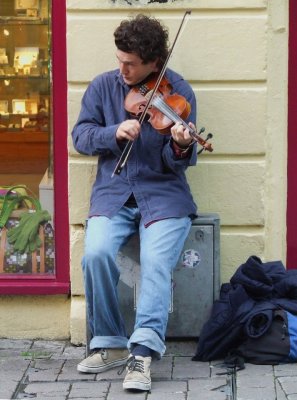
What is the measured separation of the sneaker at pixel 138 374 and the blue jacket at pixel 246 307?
0.46m

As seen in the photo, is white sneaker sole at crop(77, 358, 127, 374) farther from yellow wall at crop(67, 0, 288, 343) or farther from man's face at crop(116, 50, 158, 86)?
man's face at crop(116, 50, 158, 86)

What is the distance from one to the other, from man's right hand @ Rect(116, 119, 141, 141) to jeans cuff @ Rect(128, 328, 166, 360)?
0.90 metres

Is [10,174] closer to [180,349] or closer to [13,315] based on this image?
[13,315]

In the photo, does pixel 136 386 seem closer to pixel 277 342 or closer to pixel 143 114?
pixel 277 342

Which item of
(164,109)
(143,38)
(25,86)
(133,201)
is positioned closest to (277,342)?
(133,201)

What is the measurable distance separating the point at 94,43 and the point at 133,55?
20.4 inches

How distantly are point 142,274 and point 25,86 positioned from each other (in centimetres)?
136

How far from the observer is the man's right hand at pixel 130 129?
495cm

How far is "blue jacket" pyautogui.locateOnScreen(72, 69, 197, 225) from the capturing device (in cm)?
516

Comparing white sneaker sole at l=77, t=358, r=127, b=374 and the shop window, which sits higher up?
the shop window

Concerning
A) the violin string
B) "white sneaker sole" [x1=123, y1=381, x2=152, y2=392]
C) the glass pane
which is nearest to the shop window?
the glass pane

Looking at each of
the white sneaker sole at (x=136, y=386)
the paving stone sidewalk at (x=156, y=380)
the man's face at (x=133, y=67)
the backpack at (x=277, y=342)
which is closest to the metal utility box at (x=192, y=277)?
the paving stone sidewalk at (x=156, y=380)

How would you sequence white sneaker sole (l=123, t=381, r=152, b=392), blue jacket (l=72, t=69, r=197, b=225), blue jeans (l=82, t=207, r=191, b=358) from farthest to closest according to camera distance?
blue jacket (l=72, t=69, r=197, b=225)
blue jeans (l=82, t=207, r=191, b=358)
white sneaker sole (l=123, t=381, r=152, b=392)

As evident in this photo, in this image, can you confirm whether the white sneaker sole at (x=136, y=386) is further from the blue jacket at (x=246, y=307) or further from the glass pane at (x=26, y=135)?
the glass pane at (x=26, y=135)
